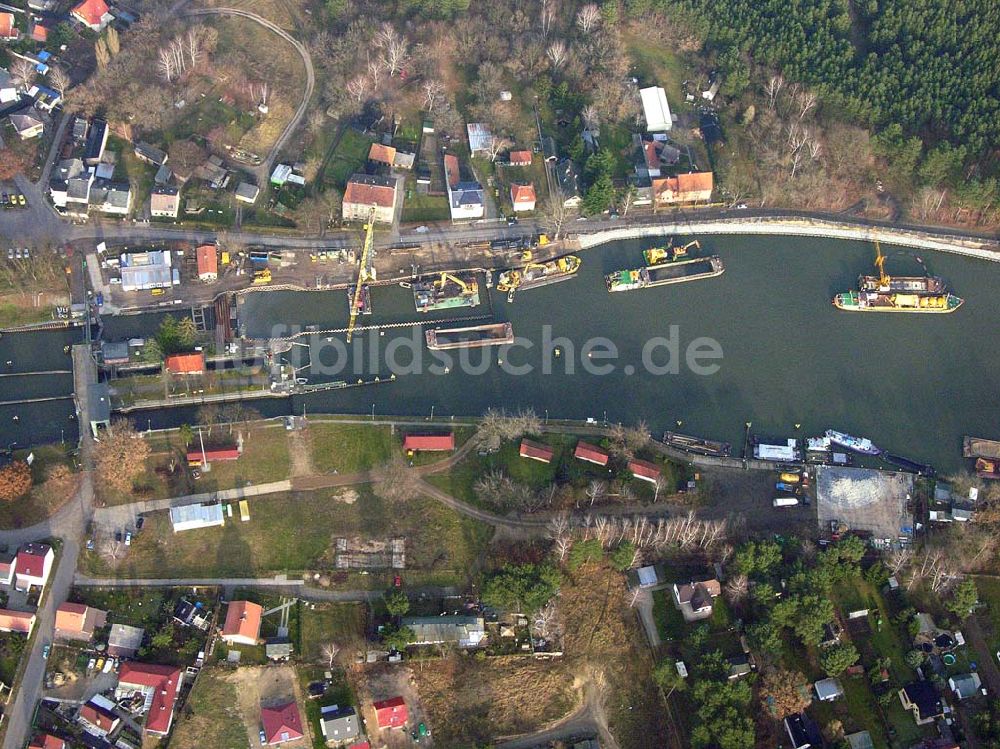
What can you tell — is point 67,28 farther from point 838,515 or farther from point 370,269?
point 838,515

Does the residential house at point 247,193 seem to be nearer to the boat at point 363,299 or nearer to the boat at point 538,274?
the boat at point 363,299

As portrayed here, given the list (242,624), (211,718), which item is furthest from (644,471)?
(211,718)

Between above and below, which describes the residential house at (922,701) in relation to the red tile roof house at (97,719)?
below

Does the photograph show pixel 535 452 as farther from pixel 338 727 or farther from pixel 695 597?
pixel 338 727

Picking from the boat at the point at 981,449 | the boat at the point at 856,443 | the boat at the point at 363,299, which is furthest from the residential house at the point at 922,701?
the boat at the point at 363,299

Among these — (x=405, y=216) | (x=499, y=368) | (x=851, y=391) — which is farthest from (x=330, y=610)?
(x=851, y=391)

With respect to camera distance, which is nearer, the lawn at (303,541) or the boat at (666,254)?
the lawn at (303,541)
